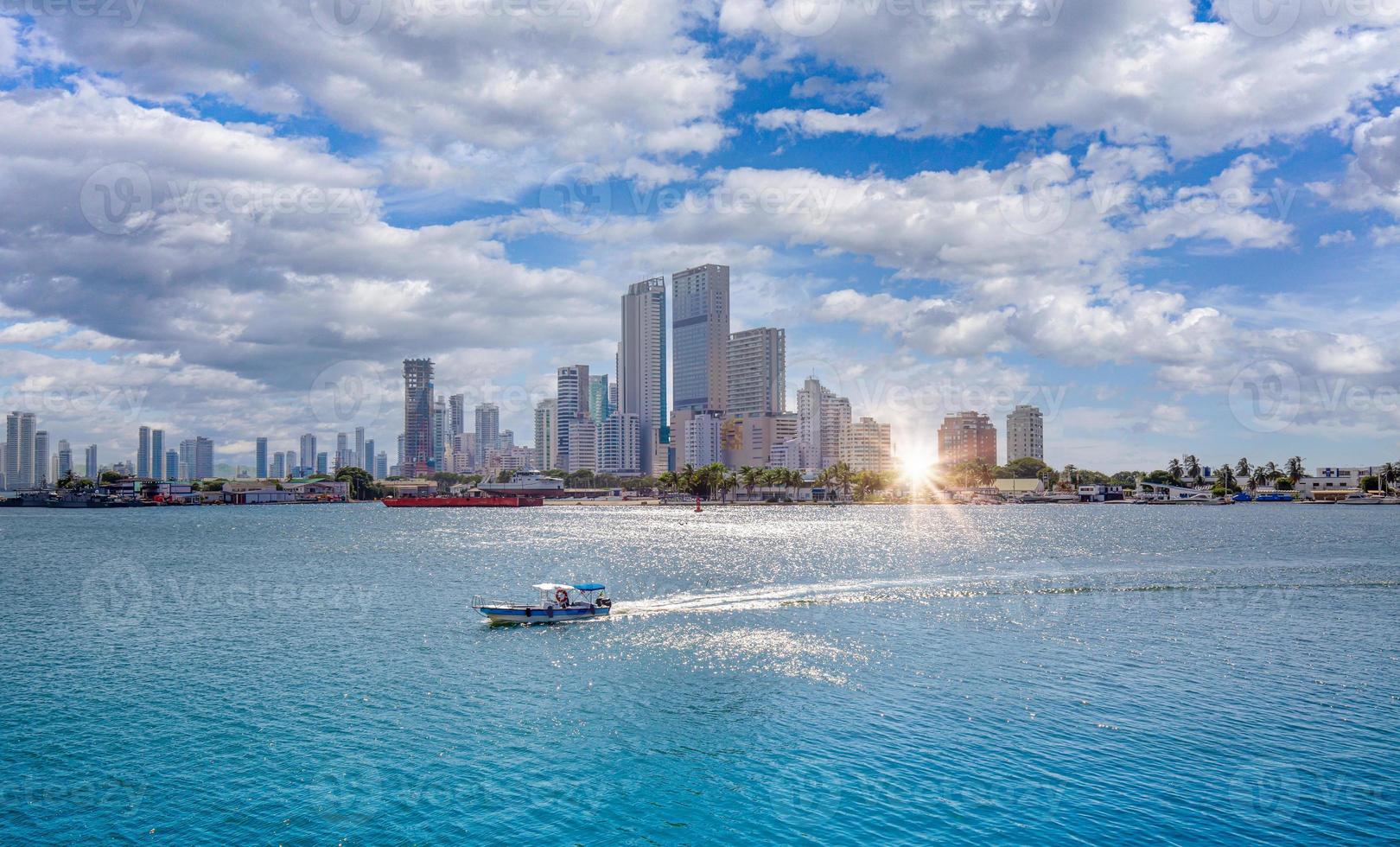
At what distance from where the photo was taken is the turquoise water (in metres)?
31.6

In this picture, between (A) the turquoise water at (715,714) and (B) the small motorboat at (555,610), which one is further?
(B) the small motorboat at (555,610)

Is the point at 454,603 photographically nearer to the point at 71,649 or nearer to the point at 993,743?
the point at 71,649

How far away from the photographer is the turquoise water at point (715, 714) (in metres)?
31.6

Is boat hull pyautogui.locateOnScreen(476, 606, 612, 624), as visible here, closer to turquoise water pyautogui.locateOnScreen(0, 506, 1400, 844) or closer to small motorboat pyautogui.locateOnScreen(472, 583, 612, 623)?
small motorboat pyautogui.locateOnScreen(472, 583, 612, 623)

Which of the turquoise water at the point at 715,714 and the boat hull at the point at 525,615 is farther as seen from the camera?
the boat hull at the point at 525,615

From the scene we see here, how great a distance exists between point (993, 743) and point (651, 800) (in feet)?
54.7

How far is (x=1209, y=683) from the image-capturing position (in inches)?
1925

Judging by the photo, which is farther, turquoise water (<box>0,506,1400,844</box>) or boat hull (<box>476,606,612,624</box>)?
boat hull (<box>476,606,612,624</box>)

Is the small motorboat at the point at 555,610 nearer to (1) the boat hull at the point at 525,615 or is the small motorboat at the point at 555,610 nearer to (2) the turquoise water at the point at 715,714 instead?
(1) the boat hull at the point at 525,615

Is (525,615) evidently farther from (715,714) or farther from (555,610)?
(715,714)

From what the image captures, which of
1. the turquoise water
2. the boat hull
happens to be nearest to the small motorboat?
the boat hull

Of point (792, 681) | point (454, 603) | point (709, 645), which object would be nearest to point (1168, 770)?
point (792, 681)

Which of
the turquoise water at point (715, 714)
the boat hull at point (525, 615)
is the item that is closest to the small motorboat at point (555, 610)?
the boat hull at point (525, 615)

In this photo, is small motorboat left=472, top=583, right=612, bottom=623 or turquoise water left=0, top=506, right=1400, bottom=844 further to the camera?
small motorboat left=472, top=583, right=612, bottom=623
